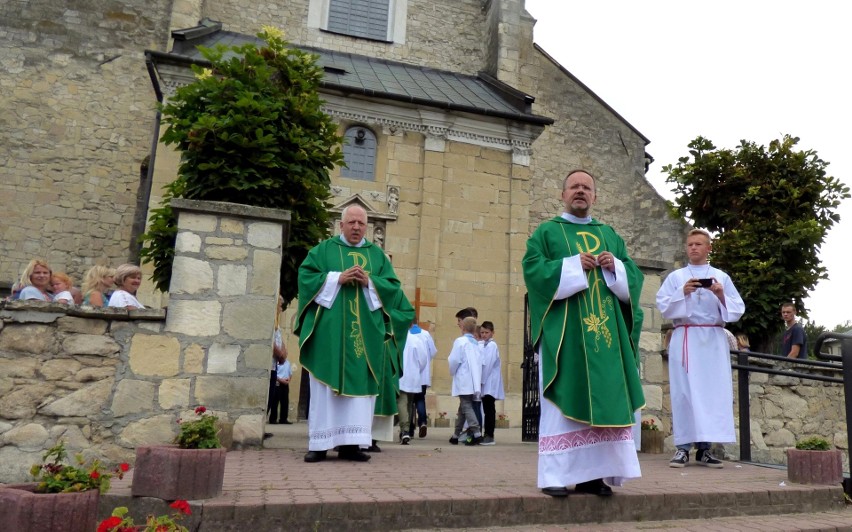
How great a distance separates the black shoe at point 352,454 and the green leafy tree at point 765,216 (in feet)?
33.6

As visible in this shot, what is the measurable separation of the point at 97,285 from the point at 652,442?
5.63 metres

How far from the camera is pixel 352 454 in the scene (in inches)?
202

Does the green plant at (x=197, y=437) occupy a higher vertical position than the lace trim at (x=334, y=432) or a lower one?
higher

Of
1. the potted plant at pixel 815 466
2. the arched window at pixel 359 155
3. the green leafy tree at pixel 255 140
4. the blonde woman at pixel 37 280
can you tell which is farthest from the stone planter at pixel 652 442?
the arched window at pixel 359 155

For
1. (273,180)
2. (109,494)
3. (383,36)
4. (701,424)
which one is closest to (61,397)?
(109,494)

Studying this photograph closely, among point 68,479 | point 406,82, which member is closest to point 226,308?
point 68,479

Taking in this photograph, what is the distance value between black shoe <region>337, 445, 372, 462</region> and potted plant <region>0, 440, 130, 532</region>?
8.25ft

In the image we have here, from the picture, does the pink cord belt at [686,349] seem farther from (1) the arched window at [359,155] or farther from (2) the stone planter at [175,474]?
(1) the arched window at [359,155]

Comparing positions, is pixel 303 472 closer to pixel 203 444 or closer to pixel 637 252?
pixel 203 444

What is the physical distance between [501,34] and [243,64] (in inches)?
504

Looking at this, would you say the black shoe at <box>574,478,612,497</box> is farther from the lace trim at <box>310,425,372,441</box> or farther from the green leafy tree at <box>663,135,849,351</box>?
the green leafy tree at <box>663,135,849,351</box>

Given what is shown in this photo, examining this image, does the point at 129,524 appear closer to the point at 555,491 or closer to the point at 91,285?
the point at 555,491

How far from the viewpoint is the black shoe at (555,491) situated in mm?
3580

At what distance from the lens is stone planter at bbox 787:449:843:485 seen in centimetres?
448
